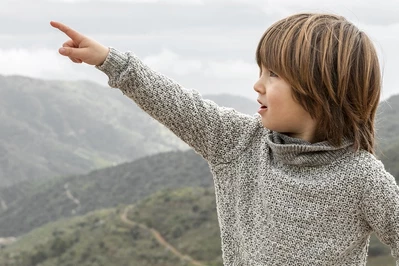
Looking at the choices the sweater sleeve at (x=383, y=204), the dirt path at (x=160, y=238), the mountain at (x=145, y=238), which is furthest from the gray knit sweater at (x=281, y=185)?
the dirt path at (x=160, y=238)

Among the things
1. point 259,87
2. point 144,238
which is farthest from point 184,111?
point 144,238

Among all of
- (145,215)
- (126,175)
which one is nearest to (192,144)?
(145,215)

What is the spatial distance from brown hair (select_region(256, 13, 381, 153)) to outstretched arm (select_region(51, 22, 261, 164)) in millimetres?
288

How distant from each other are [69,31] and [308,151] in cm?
95

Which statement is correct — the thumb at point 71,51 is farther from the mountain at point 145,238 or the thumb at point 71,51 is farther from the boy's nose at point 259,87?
the mountain at point 145,238

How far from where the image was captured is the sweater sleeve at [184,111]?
2.34 m

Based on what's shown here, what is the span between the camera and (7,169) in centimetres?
16775

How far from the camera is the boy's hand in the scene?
7.48 ft

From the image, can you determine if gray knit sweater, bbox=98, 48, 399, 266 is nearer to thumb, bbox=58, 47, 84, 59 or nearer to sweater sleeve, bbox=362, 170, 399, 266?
sweater sleeve, bbox=362, 170, 399, 266

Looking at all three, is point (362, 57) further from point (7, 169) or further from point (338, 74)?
point (7, 169)

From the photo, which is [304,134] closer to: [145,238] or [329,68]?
[329,68]

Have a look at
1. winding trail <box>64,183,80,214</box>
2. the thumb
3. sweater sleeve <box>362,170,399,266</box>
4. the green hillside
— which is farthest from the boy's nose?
winding trail <box>64,183,80,214</box>

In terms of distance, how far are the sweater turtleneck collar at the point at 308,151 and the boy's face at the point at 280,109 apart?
2.1 inches

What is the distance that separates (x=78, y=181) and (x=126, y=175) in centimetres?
869
